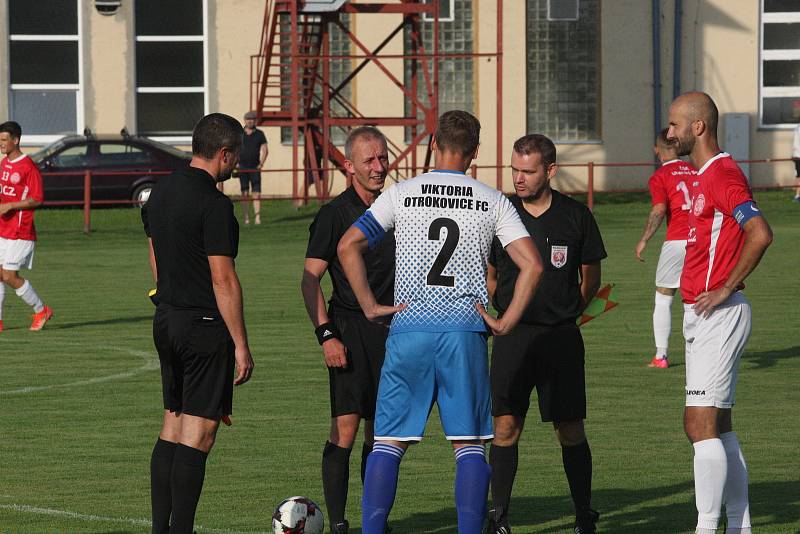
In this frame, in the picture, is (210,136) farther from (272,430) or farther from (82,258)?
(82,258)

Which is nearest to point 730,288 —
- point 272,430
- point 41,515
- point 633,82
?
point 41,515

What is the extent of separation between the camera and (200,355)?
284 inches

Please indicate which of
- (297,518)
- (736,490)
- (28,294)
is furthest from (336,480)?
(28,294)

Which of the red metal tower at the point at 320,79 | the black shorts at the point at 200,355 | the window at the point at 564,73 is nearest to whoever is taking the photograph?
the black shorts at the point at 200,355

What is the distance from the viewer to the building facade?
1362 inches

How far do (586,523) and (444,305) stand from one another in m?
1.74

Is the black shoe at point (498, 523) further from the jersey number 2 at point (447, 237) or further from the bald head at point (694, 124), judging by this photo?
the bald head at point (694, 124)

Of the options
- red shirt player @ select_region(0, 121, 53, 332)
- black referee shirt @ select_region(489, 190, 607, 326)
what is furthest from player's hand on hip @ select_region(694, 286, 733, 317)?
red shirt player @ select_region(0, 121, 53, 332)

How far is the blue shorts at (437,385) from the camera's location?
6.69m

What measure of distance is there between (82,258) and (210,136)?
59.4 feet

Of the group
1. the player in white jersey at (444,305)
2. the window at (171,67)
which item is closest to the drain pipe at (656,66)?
the window at (171,67)

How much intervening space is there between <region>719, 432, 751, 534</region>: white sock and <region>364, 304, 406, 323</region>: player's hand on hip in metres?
1.79

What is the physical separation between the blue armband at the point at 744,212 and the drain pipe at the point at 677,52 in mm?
29151

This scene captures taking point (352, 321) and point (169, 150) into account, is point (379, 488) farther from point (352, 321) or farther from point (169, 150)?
point (169, 150)
